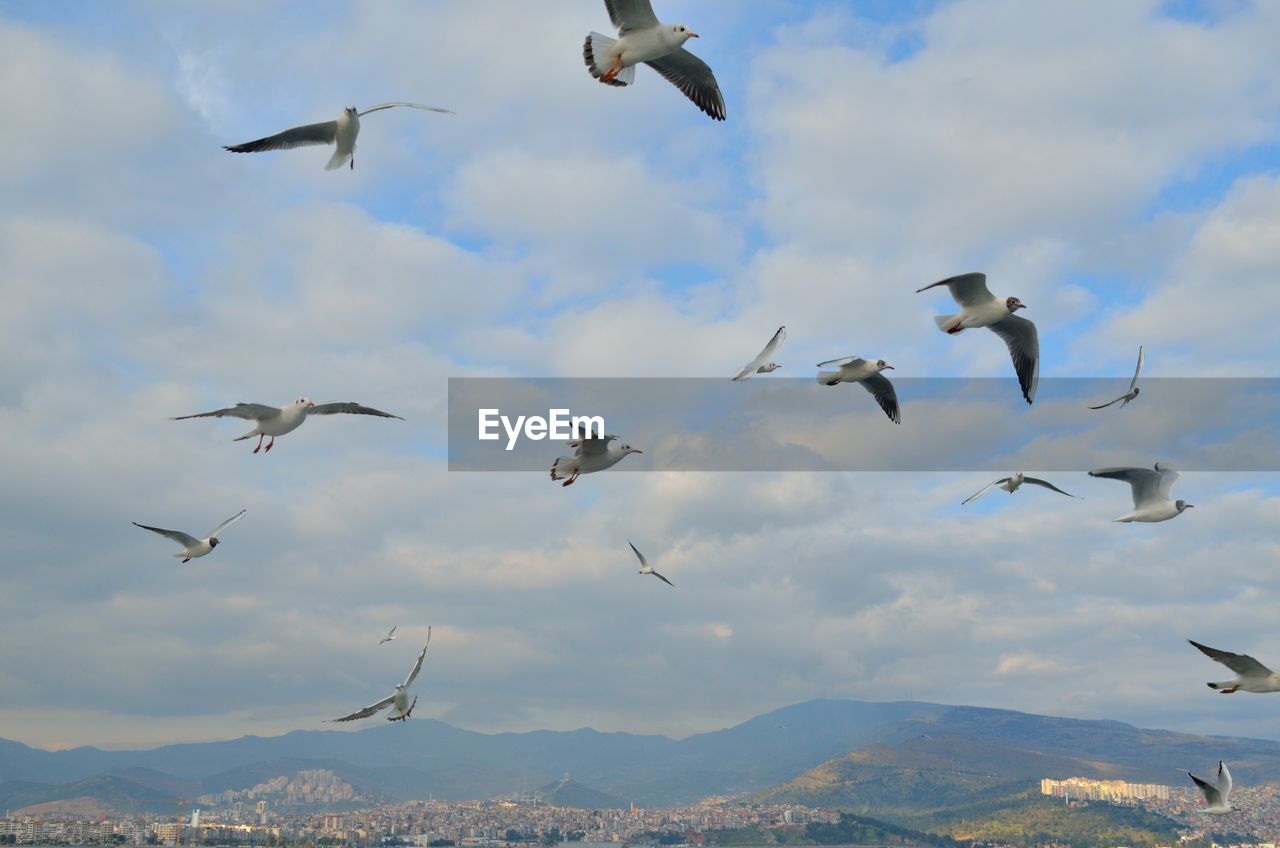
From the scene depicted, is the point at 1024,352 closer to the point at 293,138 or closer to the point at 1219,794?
the point at 1219,794

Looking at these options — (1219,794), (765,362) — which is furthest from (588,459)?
(1219,794)

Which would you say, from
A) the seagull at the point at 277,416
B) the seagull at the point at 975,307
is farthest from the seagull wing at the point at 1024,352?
the seagull at the point at 277,416

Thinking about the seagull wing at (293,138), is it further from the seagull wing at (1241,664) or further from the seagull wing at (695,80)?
the seagull wing at (1241,664)

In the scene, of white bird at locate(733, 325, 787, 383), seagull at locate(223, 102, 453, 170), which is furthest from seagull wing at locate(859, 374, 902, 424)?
seagull at locate(223, 102, 453, 170)

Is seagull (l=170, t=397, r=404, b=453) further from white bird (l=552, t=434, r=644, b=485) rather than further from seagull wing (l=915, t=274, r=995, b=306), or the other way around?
seagull wing (l=915, t=274, r=995, b=306)

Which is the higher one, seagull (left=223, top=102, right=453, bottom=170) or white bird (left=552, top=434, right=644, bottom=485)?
seagull (left=223, top=102, right=453, bottom=170)

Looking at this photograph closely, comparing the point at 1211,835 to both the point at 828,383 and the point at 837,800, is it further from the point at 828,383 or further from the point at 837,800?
the point at 828,383

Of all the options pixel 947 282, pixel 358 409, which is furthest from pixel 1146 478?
pixel 358 409
